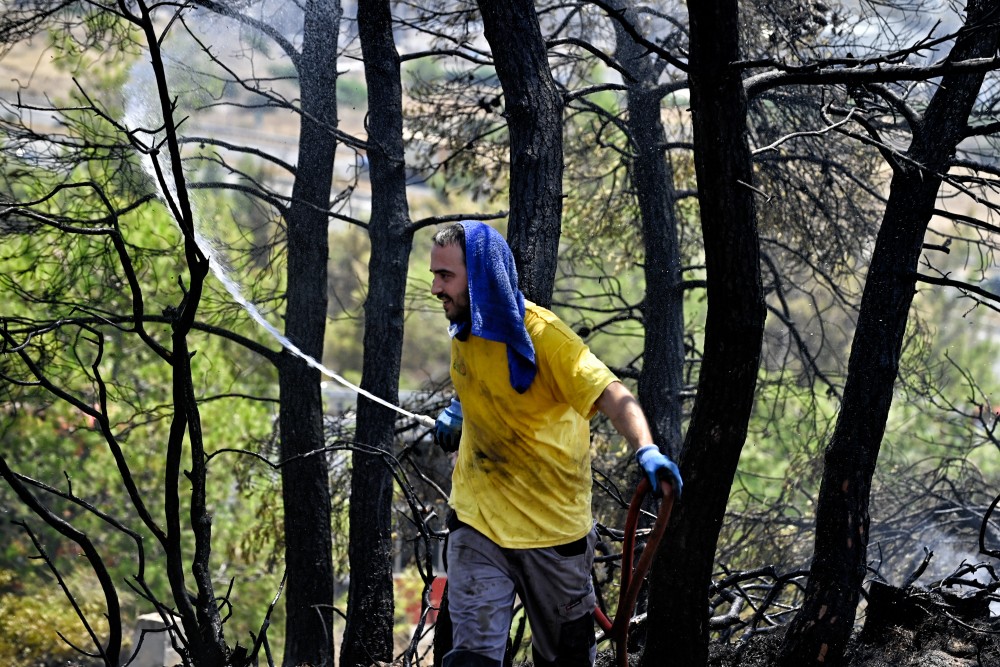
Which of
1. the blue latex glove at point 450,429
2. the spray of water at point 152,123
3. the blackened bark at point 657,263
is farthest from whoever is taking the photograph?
the blackened bark at point 657,263

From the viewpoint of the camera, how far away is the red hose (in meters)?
2.97

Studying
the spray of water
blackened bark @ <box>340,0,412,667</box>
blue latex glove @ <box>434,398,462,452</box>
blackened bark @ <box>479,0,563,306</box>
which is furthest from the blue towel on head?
blackened bark @ <box>340,0,412,667</box>

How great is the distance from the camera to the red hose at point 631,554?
9.74 ft

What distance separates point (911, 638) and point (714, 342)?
1.91 meters

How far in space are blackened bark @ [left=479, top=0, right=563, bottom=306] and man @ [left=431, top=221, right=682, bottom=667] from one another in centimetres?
127

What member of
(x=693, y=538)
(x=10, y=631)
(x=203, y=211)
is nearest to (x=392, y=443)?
(x=203, y=211)

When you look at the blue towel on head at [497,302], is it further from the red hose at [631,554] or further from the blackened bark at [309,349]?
the blackened bark at [309,349]

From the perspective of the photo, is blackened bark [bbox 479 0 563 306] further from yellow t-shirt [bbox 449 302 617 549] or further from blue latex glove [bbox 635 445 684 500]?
blue latex glove [bbox 635 445 684 500]

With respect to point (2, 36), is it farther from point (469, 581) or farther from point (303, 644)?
point (469, 581)

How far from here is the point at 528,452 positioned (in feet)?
11.2

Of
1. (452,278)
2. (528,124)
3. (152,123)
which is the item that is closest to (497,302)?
(452,278)

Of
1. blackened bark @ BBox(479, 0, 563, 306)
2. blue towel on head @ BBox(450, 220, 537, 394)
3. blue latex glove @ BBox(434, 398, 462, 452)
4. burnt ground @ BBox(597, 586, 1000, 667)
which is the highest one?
blackened bark @ BBox(479, 0, 563, 306)

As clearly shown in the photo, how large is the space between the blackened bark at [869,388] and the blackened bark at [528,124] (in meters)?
1.39

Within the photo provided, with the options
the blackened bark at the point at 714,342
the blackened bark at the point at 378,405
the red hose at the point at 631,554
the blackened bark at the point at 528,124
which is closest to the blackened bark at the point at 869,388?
the blackened bark at the point at 714,342
